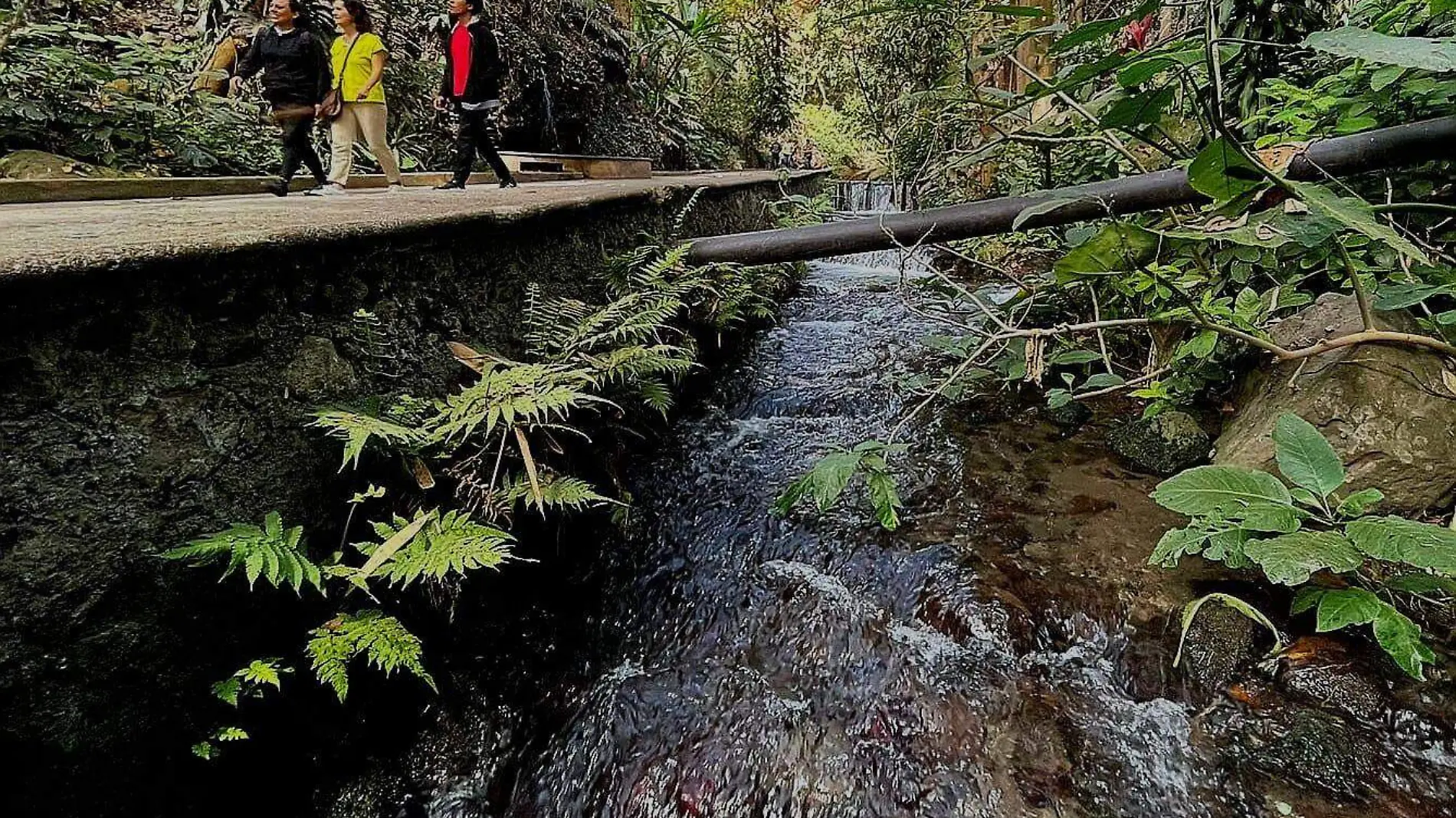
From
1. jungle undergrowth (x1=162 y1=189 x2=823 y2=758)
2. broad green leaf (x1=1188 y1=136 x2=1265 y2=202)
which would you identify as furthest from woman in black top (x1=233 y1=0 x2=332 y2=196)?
broad green leaf (x1=1188 y1=136 x2=1265 y2=202)

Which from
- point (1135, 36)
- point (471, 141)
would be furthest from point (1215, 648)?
point (1135, 36)

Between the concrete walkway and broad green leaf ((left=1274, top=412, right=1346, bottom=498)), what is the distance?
2.72m

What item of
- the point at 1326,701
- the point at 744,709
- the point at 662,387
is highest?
the point at 662,387

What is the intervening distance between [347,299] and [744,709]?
1794 mm

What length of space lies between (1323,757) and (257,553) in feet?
8.84

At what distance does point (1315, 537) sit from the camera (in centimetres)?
153

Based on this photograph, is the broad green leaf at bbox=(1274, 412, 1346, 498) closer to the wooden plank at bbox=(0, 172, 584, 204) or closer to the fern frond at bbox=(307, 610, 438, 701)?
the fern frond at bbox=(307, 610, 438, 701)

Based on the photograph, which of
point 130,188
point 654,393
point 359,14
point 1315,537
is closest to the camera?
point 1315,537

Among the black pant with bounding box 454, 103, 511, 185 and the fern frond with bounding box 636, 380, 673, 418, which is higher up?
the black pant with bounding box 454, 103, 511, 185

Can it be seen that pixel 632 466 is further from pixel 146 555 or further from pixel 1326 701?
pixel 1326 701

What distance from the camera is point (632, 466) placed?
3.26 metres

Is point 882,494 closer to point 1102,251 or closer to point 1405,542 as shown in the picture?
point 1102,251

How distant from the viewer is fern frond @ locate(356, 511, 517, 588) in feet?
5.36

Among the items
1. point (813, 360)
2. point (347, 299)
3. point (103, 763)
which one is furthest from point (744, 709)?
point (813, 360)
